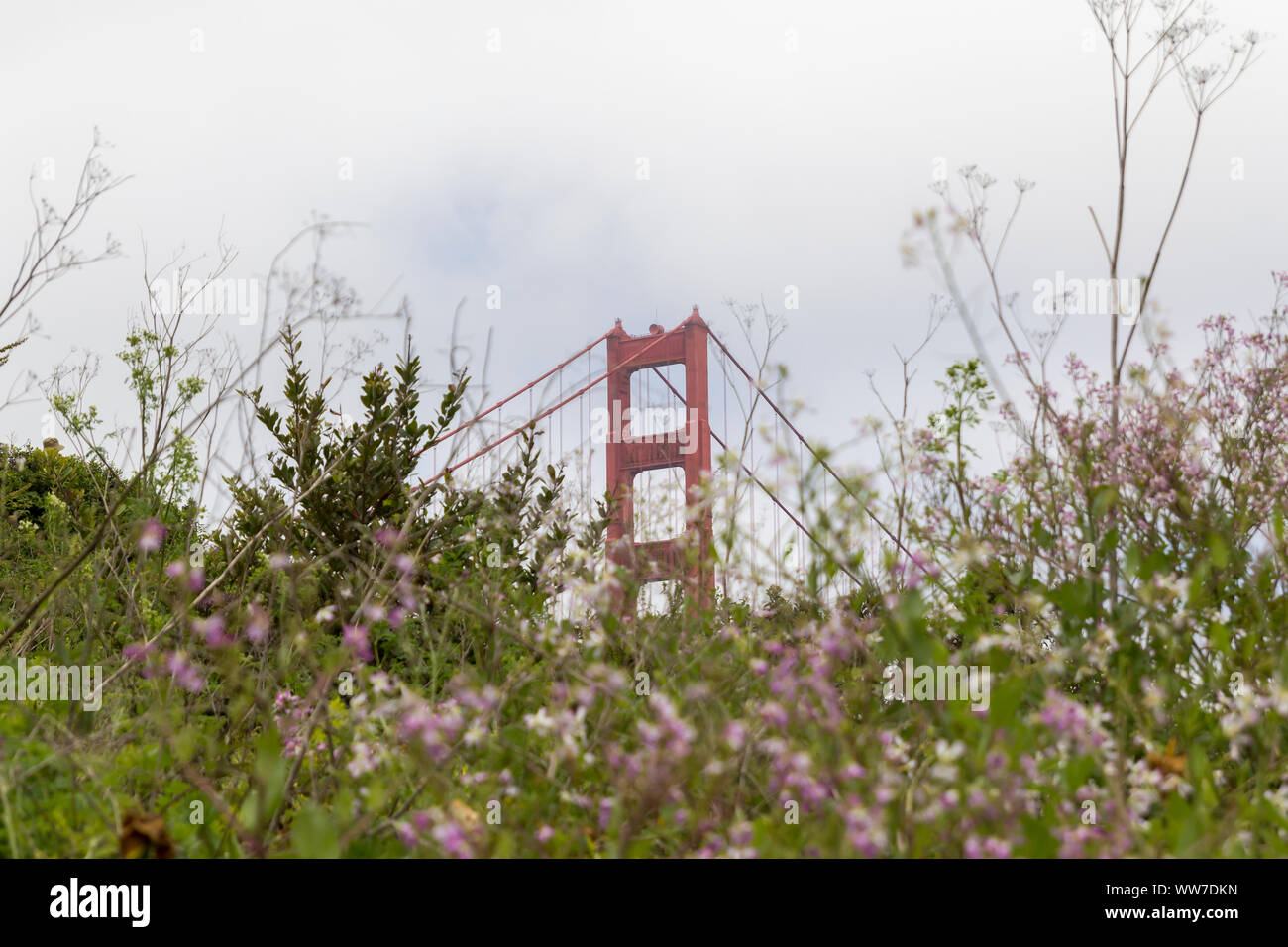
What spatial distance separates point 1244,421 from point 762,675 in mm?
2482

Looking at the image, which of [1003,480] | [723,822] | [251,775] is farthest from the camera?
[1003,480]

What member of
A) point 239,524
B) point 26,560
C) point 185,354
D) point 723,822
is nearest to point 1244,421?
point 723,822

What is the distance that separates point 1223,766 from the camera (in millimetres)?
2564

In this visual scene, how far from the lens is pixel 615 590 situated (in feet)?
9.39

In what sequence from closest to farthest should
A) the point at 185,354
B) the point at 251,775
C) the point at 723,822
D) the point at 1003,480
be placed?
the point at 723,822
the point at 251,775
the point at 1003,480
the point at 185,354

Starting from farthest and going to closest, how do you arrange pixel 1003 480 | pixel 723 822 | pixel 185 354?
pixel 185 354
pixel 1003 480
pixel 723 822

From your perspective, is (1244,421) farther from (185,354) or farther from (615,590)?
(185,354)

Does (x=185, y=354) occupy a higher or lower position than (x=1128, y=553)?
higher
